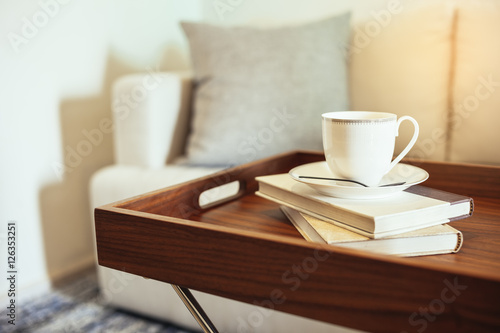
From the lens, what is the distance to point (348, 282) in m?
0.44

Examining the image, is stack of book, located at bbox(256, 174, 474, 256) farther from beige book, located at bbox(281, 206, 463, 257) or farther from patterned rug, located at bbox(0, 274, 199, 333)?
patterned rug, located at bbox(0, 274, 199, 333)

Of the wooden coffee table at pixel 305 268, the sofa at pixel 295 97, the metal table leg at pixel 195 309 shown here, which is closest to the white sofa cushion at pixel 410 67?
the sofa at pixel 295 97

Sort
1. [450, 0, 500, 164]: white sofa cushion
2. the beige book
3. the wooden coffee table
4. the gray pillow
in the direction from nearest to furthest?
the wooden coffee table
the beige book
[450, 0, 500, 164]: white sofa cushion
the gray pillow

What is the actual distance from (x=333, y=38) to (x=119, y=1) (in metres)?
0.86

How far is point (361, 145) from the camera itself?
1.96ft

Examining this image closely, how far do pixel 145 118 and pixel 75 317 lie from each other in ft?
2.12

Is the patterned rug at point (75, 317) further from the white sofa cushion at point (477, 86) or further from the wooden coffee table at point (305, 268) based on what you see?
the white sofa cushion at point (477, 86)

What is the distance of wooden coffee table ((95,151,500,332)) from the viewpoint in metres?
0.39

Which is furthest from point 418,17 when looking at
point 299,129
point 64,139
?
point 64,139

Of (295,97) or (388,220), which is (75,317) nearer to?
(295,97)

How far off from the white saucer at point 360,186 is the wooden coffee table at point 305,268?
0.08 meters

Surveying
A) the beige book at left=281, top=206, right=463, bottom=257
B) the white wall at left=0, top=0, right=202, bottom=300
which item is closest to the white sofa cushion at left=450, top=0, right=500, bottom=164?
the beige book at left=281, top=206, right=463, bottom=257

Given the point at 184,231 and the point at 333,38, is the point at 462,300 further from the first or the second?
the point at 333,38

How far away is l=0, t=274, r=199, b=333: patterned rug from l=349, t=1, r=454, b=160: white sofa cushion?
92 centimetres
